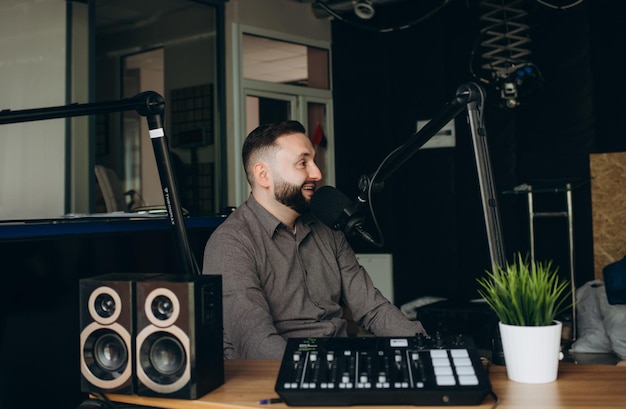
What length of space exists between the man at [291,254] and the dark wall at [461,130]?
3727mm

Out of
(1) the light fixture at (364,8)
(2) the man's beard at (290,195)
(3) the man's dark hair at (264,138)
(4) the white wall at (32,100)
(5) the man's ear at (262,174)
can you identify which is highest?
(1) the light fixture at (364,8)

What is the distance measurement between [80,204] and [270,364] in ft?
12.9

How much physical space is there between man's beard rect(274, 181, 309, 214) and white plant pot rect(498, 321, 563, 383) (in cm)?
102

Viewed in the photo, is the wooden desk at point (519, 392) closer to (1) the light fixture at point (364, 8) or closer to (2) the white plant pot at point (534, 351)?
(2) the white plant pot at point (534, 351)

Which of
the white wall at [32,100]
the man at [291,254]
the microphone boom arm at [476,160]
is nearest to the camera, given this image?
the microphone boom arm at [476,160]

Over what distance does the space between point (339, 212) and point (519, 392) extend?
63 centimetres

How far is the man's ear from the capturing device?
2.33 m

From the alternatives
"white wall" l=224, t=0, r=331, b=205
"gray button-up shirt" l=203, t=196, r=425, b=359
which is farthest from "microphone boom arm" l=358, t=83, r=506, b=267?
"white wall" l=224, t=0, r=331, b=205

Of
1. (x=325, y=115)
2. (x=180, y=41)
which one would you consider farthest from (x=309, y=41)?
(x=180, y=41)

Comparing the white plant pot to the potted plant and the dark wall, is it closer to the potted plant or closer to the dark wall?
the potted plant

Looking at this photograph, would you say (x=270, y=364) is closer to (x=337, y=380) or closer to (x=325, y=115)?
(x=337, y=380)

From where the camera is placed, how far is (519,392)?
4.46 feet

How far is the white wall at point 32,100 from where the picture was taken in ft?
16.4

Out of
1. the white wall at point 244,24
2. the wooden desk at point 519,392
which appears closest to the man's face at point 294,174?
the wooden desk at point 519,392
